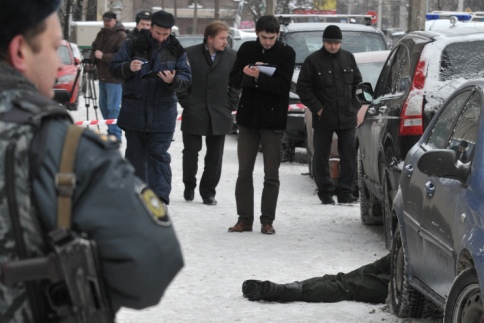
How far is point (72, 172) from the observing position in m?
2.35

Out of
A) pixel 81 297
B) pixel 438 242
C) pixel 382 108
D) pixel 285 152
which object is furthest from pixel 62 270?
pixel 285 152

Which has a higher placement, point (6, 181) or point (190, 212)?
point (6, 181)

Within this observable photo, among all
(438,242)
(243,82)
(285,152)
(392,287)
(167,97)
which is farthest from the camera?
(285,152)

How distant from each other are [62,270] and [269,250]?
726cm

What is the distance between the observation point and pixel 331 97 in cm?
1254

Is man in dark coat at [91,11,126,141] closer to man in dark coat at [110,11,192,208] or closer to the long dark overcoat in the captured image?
the long dark overcoat

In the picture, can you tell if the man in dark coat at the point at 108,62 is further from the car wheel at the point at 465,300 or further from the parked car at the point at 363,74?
the car wheel at the point at 465,300

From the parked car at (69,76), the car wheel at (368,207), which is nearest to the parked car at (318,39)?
the car wheel at (368,207)

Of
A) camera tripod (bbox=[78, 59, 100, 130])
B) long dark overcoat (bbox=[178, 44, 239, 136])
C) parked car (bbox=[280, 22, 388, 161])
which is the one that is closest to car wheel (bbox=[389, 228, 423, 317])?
long dark overcoat (bbox=[178, 44, 239, 136])

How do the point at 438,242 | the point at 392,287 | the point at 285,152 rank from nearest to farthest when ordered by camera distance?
the point at 438,242, the point at 392,287, the point at 285,152

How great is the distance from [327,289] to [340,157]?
5.48 metres

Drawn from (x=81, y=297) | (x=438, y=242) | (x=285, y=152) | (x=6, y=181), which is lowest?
(x=285, y=152)

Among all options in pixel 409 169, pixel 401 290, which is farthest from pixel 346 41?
pixel 401 290

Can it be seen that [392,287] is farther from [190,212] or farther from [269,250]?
[190,212]
